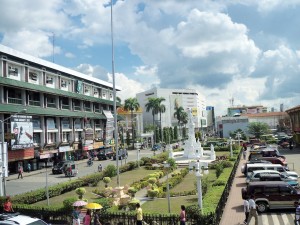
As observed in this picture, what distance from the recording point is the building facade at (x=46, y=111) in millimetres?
45969

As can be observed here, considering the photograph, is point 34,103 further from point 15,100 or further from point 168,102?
point 168,102

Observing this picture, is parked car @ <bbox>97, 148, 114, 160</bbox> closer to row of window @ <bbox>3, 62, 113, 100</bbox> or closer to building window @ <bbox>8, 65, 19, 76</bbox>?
row of window @ <bbox>3, 62, 113, 100</bbox>

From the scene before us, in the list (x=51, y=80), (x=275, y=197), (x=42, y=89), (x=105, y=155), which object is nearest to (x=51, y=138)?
(x=42, y=89)

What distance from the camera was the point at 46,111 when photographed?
54.5 metres

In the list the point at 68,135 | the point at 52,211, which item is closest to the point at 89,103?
the point at 68,135

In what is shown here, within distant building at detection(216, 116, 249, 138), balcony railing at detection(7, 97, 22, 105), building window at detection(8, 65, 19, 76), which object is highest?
building window at detection(8, 65, 19, 76)

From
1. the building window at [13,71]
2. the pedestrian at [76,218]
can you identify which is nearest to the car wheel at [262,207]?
the pedestrian at [76,218]

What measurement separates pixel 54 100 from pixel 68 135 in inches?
321

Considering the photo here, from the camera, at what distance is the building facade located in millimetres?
45969

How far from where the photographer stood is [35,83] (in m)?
54.1

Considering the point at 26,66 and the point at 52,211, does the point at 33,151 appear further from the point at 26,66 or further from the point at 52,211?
the point at 52,211

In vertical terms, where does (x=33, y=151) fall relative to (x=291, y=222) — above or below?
above

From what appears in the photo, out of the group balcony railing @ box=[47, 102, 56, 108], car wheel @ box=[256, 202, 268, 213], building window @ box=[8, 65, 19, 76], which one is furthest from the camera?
balcony railing @ box=[47, 102, 56, 108]

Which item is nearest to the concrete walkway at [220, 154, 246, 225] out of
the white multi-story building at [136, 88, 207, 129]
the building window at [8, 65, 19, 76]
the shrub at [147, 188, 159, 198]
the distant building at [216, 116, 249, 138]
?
the shrub at [147, 188, 159, 198]
